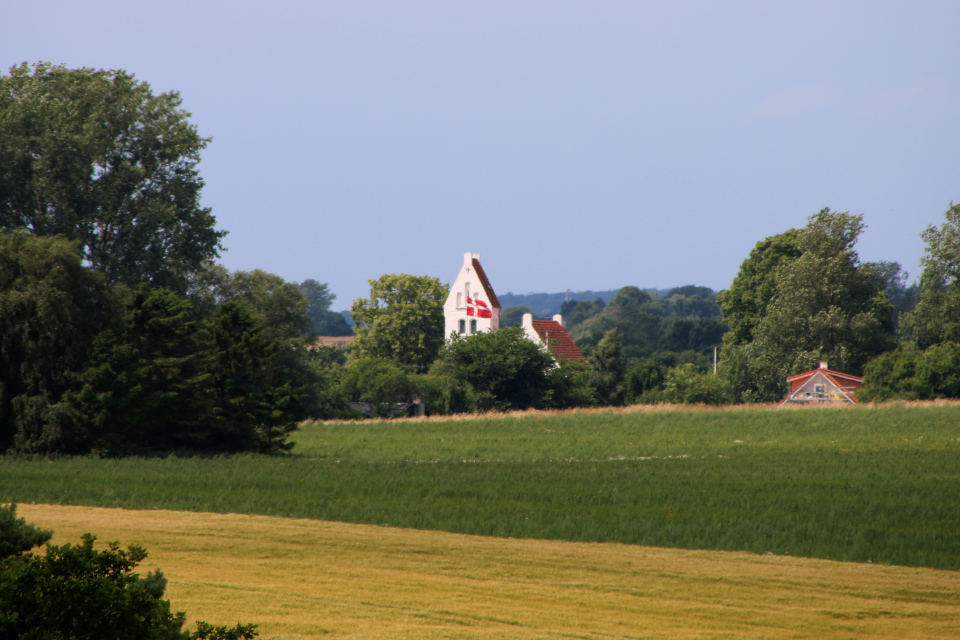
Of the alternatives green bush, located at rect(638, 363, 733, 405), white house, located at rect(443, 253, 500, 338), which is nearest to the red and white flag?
white house, located at rect(443, 253, 500, 338)

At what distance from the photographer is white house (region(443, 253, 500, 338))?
88.8 m

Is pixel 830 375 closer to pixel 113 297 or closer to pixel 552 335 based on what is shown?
pixel 552 335

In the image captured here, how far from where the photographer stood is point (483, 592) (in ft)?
41.1

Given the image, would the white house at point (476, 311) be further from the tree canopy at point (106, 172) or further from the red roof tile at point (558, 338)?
the tree canopy at point (106, 172)

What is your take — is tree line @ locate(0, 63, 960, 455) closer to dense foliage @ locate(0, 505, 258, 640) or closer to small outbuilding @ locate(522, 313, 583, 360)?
small outbuilding @ locate(522, 313, 583, 360)

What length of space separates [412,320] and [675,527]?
2906 inches

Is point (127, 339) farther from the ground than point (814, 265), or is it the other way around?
point (814, 265)

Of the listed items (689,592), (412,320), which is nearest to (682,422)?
(689,592)

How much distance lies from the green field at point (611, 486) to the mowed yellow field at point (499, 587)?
1683 millimetres

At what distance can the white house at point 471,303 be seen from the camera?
291 ft

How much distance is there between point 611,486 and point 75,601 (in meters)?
20.8

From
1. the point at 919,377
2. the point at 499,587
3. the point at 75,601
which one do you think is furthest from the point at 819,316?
the point at 75,601

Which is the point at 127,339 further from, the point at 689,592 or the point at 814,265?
the point at 814,265

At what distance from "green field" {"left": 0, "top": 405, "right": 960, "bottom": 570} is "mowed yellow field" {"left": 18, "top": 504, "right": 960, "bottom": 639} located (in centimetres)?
168
